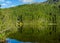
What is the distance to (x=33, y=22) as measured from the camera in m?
17.2

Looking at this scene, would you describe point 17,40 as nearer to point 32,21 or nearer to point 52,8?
point 32,21

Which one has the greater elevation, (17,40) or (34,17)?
(34,17)

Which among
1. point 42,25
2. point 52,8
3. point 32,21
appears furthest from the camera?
point 52,8

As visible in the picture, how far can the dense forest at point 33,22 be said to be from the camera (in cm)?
1134

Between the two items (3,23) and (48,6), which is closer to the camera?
(3,23)

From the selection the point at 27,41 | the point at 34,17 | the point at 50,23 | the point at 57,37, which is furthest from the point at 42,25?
the point at 27,41

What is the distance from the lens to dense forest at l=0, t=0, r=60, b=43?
37.2 feet

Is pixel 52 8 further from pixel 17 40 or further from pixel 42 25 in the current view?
pixel 17 40

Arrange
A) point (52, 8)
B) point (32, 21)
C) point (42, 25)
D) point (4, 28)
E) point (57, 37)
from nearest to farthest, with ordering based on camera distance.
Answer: point (4, 28), point (57, 37), point (42, 25), point (32, 21), point (52, 8)

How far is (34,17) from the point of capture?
18.3 meters

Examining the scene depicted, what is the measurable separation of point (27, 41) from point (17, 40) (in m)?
0.56

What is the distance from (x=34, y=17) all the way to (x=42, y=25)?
2326 millimetres

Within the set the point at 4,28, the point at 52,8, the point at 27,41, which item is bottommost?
the point at 27,41

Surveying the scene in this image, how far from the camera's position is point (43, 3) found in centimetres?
2094
